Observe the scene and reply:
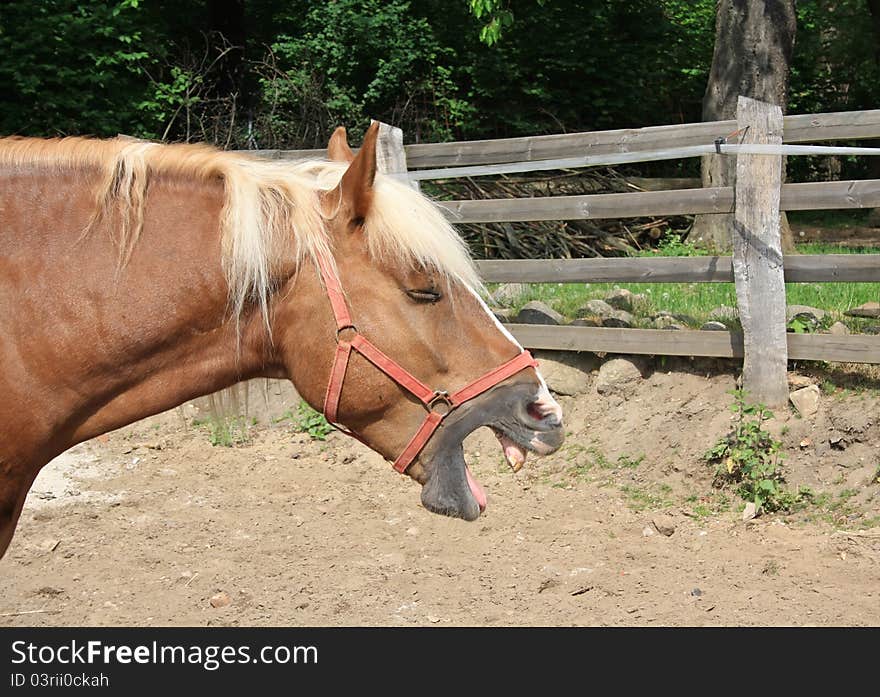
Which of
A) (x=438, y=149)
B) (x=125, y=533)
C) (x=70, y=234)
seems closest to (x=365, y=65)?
(x=438, y=149)

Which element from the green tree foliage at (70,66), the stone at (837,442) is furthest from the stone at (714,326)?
the green tree foliage at (70,66)

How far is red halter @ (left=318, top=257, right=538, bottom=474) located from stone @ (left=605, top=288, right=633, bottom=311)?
447 centimetres

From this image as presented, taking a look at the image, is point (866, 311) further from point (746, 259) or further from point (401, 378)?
point (401, 378)

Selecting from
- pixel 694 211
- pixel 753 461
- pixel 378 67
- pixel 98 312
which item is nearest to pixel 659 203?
pixel 694 211

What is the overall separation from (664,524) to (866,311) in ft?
7.24

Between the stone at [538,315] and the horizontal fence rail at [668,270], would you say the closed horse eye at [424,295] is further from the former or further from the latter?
the stone at [538,315]

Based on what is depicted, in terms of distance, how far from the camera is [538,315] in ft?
21.6

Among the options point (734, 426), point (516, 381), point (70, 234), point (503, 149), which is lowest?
point (734, 426)

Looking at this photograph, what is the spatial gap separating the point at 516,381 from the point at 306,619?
2.31 m

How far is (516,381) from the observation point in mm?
2322

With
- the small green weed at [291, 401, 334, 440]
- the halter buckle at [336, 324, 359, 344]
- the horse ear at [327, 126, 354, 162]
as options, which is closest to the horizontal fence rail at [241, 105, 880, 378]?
the small green weed at [291, 401, 334, 440]

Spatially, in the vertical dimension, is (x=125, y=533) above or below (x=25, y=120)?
below

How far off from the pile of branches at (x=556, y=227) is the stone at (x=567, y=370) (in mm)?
2765

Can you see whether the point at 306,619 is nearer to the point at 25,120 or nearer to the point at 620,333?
the point at 620,333
